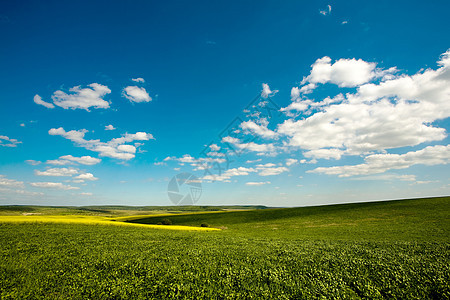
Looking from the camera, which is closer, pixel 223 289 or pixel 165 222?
pixel 223 289

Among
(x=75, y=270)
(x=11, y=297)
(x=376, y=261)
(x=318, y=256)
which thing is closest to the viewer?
(x=11, y=297)

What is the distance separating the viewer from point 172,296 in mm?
8477

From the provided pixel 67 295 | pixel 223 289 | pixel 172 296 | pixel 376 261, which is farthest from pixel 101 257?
pixel 376 261

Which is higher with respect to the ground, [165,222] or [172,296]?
[172,296]

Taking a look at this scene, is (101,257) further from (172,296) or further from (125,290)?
(172,296)

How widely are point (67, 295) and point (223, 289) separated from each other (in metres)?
6.60

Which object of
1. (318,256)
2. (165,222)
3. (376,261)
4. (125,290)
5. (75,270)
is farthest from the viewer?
(165,222)

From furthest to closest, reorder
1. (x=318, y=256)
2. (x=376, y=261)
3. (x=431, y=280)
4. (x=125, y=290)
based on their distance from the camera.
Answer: (x=318, y=256) < (x=376, y=261) < (x=431, y=280) < (x=125, y=290)

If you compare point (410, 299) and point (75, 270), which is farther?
point (75, 270)

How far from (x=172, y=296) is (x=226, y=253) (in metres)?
7.87

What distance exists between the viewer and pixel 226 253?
15.8 metres

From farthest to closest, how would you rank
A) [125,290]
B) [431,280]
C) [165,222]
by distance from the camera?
[165,222] → [431,280] → [125,290]

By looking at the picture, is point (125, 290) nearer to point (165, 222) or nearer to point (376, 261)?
point (376, 261)

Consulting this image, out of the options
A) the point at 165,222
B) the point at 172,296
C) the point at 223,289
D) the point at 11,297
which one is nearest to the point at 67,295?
the point at 11,297
